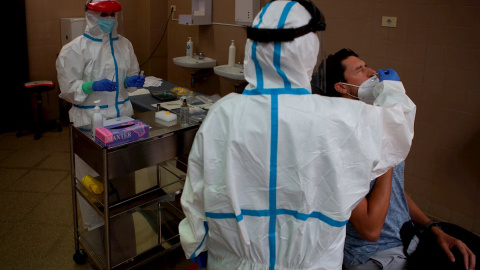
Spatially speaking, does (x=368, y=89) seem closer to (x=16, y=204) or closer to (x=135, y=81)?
(x=135, y=81)

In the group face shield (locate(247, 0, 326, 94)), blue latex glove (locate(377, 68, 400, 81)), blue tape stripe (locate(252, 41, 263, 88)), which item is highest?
face shield (locate(247, 0, 326, 94))

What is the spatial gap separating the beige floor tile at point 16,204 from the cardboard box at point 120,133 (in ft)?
4.54

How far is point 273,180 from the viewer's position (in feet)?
3.90

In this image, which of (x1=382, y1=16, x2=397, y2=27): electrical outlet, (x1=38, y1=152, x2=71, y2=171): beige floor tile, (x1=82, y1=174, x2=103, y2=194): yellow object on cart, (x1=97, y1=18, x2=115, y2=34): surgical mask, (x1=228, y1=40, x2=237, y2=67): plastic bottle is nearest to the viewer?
(x1=82, y1=174, x2=103, y2=194): yellow object on cart

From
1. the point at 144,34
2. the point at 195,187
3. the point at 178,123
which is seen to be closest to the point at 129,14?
the point at 144,34

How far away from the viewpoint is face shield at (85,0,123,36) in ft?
7.92

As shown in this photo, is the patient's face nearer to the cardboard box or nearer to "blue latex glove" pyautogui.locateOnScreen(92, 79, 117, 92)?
the cardboard box

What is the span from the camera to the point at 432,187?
300cm

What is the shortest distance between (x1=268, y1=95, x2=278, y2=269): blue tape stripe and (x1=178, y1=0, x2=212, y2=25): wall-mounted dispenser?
3336 millimetres

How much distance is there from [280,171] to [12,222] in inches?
93.4

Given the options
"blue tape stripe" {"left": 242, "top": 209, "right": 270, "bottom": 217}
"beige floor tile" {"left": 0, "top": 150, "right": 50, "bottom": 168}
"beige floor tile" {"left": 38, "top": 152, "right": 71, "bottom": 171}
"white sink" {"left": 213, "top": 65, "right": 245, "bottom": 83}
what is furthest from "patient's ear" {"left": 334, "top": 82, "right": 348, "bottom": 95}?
"beige floor tile" {"left": 0, "top": 150, "right": 50, "bottom": 168}

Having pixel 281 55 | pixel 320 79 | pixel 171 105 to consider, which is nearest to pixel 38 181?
pixel 171 105

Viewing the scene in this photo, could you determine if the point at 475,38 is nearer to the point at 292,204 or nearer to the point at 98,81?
the point at 292,204

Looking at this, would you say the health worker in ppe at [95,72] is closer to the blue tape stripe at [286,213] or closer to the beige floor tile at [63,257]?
the beige floor tile at [63,257]
